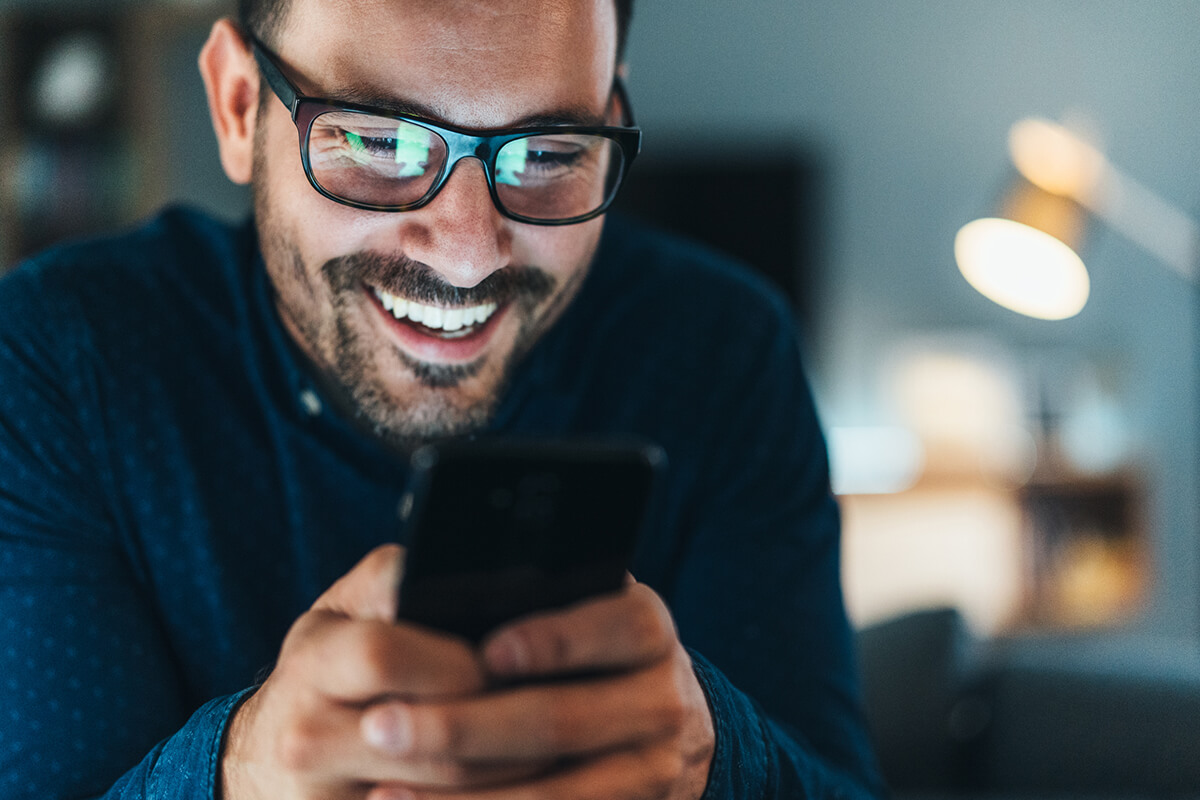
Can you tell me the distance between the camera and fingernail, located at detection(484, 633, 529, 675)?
36cm

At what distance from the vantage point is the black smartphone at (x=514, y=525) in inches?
13.8

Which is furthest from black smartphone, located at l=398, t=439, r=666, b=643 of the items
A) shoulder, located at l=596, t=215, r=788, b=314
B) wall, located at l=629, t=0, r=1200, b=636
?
wall, located at l=629, t=0, r=1200, b=636

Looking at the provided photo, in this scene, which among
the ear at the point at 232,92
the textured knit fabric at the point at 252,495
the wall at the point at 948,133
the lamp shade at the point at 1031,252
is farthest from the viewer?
the wall at the point at 948,133

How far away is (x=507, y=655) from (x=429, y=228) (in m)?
0.32

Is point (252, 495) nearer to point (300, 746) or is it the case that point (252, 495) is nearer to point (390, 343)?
point (390, 343)

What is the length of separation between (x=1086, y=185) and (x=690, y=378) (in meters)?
1.35

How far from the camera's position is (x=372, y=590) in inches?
14.9

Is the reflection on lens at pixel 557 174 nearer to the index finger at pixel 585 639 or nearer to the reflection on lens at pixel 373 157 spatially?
the reflection on lens at pixel 373 157

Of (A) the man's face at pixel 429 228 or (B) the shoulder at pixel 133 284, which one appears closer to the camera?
(A) the man's face at pixel 429 228

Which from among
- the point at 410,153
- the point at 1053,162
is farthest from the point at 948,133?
the point at 410,153

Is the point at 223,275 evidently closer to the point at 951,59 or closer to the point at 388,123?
the point at 388,123

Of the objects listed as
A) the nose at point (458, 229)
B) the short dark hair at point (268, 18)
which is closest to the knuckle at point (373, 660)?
the nose at point (458, 229)

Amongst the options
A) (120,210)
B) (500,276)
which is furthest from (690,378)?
(120,210)

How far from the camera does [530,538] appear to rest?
372 millimetres
